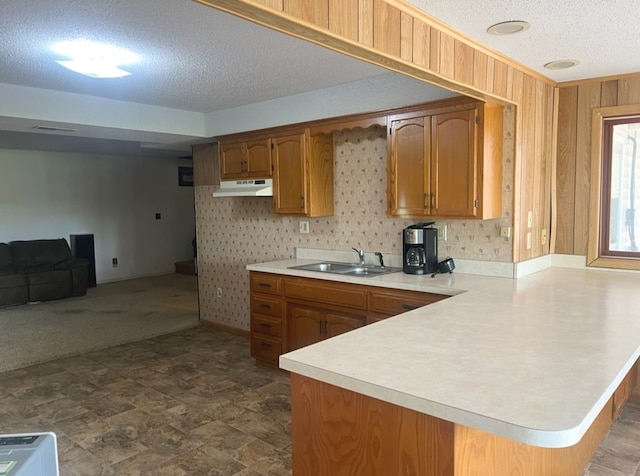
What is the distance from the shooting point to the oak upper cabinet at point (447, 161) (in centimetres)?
311

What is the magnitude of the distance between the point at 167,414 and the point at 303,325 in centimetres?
Answer: 119

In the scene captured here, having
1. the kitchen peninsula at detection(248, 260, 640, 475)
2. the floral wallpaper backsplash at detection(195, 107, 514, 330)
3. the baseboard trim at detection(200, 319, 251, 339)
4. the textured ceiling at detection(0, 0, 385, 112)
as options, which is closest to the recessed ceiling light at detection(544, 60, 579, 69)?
the floral wallpaper backsplash at detection(195, 107, 514, 330)

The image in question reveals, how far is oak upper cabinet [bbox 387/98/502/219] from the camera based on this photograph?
3.11m

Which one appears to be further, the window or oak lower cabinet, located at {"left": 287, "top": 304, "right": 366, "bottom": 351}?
oak lower cabinet, located at {"left": 287, "top": 304, "right": 366, "bottom": 351}

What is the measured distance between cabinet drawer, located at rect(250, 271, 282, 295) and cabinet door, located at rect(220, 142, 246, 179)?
3.64 ft

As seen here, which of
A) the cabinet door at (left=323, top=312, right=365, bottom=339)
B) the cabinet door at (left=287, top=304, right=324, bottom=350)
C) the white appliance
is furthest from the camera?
the cabinet door at (left=287, top=304, right=324, bottom=350)

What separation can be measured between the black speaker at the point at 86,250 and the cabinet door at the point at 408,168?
656 centimetres

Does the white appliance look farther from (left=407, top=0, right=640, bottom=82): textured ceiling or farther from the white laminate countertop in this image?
(left=407, top=0, right=640, bottom=82): textured ceiling

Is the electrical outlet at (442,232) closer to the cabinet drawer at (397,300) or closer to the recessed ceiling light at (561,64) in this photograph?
the cabinet drawer at (397,300)

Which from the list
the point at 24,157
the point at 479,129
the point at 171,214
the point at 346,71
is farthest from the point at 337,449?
the point at 171,214

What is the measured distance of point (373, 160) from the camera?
3.94 metres

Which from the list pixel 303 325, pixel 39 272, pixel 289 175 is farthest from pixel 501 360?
pixel 39 272

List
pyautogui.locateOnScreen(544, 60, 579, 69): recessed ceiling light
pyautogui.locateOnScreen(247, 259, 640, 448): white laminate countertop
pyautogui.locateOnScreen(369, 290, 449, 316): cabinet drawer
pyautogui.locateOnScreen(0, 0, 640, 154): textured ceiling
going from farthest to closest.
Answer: pyautogui.locateOnScreen(369, 290, 449, 316): cabinet drawer
pyautogui.locateOnScreen(544, 60, 579, 69): recessed ceiling light
pyautogui.locateOnScreen(0, 0, 640, 154): textured ceiling
pyautogui.locateOnScreen(247, 259, 640, 448): white laminate countertop

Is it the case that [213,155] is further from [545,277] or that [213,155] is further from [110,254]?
[110,254]
